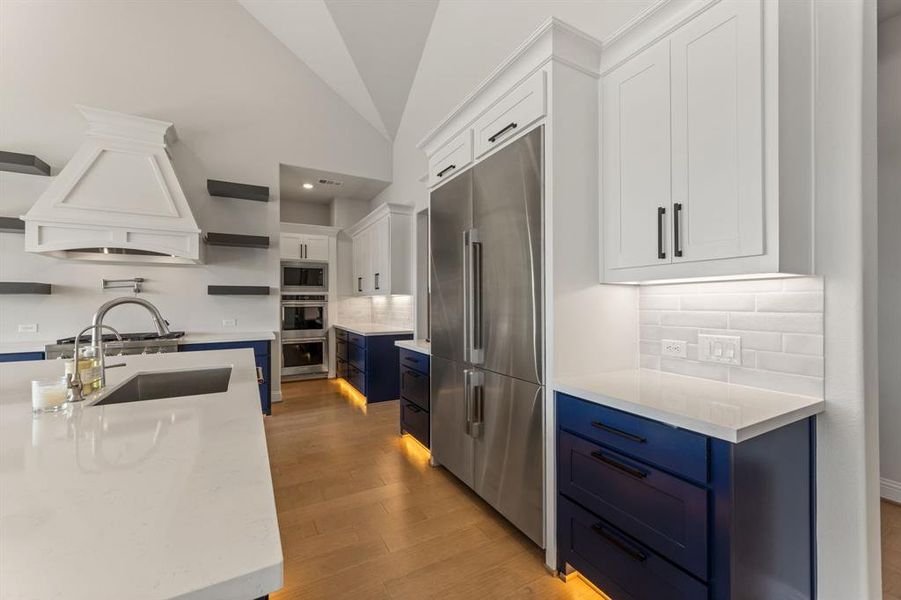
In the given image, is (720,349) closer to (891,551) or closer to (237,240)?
(891,551)

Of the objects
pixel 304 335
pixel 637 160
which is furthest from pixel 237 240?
pixel 637 160

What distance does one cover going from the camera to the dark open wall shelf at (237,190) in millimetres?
4398

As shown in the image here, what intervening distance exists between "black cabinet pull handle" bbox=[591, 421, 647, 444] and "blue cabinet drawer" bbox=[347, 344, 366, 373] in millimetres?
3486

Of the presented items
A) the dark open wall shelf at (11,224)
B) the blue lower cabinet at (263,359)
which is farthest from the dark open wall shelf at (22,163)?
the blue lower cabinet at (263,359)

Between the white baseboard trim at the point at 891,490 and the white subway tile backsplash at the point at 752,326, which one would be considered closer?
the white subway tile backsplash at the point at 752,326

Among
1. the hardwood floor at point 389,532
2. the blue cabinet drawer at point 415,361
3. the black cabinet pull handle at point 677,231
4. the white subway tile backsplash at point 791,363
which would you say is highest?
the black cabinet pull handle at point 677,231

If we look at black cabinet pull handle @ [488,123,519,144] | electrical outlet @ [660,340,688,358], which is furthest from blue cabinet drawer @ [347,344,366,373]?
electrical outlet @ [660,340,688,358]

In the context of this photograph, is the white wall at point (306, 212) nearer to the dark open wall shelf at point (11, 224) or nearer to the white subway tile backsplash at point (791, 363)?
the dark open wall shelf at point (11, 224)

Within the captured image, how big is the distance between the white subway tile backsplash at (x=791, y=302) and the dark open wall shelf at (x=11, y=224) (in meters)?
5.72

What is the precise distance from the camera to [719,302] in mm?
1757

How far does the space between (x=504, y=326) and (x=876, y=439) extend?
1.46m

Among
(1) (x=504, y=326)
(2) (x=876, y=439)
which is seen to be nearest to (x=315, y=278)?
(1) (x=504, y=326)

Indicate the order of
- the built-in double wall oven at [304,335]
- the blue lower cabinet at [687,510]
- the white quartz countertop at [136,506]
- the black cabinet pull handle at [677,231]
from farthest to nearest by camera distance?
the built-in double wall oven at [304,335]
the black cabinet pull handle at [677,231]
the blue lower cabinet at [687,510]
the white quartz countertop at [136,506]

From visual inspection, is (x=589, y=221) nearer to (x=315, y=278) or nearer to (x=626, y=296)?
(x=626, y=296)
